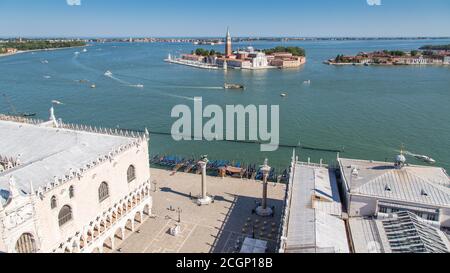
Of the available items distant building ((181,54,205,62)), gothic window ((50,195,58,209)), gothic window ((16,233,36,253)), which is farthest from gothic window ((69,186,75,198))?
distant building ((181,54,205,62))

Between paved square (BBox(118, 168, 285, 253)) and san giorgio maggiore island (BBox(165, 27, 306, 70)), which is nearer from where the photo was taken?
paved square (BBox(118, 168, 285, 253))

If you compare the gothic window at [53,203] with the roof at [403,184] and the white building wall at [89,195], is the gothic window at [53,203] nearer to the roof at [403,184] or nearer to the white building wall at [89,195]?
the white building wall at [89,195]

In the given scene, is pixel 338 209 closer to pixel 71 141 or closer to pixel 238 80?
pixel 71 141

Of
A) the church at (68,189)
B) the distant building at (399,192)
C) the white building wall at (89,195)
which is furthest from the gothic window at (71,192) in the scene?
the distant building at (399,192)

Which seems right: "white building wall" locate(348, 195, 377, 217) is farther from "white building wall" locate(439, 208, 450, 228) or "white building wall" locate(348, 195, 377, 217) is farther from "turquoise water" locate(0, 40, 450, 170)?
"turquoise water" locate(0, 40, 450, 170)

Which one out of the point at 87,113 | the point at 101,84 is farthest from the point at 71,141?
the point at 101,84

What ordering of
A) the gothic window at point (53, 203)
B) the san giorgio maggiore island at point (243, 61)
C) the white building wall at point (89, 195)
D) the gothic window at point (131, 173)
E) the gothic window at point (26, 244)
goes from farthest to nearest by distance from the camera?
the san giorgio maggiore island at point (243, 61) < the gothic window at point (131, 173) < the gothic window at point (53, 203) < the white building wall at point (89, 195) < the gothic window at point (26, 244)
